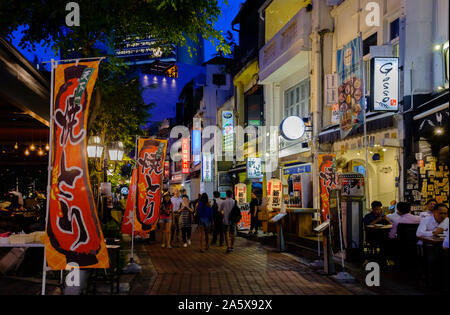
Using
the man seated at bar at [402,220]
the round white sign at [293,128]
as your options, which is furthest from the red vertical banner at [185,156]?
the man seated at bar at [402,220]

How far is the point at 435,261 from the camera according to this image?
902 cm

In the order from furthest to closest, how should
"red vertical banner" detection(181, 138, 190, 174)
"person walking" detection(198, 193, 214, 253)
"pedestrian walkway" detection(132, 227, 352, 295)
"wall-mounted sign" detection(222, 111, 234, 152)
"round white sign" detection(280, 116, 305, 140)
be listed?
"red vertical banner" detection(181, 138, 190, 174)
"wall-mounted sign" detection(222, 111, 234, 152)
"round white sign" detection(280, 116, 305, 140)
"person walking" detection(198, 193, 214, 253)
"pedestrian walkway" detection(132, 227, 352, 295)

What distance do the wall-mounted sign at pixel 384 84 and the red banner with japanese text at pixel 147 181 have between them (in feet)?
19.7

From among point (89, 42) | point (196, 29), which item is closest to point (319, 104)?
point (196, 29)

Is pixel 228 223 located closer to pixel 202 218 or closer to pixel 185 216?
pixel 202 218

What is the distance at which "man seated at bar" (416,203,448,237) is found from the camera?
937cm

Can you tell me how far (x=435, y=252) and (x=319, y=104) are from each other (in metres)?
11.6

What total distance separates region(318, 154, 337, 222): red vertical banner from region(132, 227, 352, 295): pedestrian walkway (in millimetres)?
1806

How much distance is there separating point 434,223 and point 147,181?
7230mm

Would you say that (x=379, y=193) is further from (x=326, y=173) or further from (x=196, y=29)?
(x=196, y=29)

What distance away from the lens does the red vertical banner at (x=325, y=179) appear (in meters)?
14.5

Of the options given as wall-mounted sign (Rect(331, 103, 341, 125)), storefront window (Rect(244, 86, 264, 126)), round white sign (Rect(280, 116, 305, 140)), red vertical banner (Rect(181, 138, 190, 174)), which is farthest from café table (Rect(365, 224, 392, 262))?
red vertical banner (Rect(181, 138, 190, 174))

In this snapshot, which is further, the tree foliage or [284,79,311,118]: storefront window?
[284,79,311,118]: storefront window

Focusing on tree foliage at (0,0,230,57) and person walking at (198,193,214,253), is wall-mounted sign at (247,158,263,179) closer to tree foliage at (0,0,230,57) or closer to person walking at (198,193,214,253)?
person walking at (198,193,214,253)
